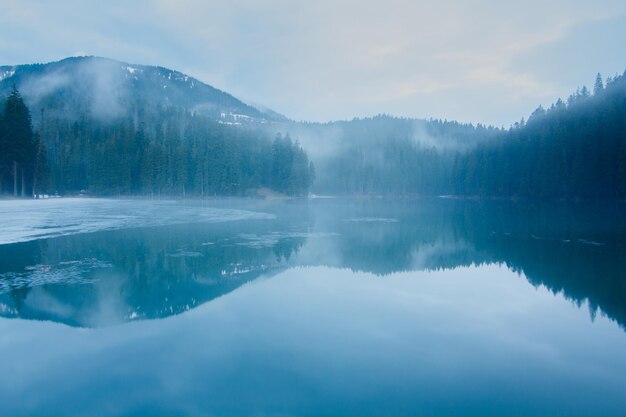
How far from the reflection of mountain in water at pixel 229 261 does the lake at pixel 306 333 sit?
0.12 metres

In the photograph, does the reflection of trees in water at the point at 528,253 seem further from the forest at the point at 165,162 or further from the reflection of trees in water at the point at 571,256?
the forest at the point at 165,162

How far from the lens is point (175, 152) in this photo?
94.3 meters

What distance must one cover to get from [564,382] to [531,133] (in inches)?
4044

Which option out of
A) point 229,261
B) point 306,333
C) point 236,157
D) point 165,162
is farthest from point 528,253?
point 236,157

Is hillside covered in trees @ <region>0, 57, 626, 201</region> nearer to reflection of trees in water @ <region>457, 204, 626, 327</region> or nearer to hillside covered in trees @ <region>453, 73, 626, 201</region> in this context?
hillside covered in trees @ <region>453, 73, 626, 201</region>

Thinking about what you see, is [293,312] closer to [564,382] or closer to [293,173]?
[564,382]

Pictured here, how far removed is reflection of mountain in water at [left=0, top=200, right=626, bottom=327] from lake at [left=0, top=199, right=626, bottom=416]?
12 centimetres

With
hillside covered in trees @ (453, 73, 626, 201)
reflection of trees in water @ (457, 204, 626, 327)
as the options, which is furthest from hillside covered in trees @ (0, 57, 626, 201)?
reflection of trees in water @ (457, 204, 626, 327)

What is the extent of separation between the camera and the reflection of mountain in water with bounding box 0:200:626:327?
39.7 ft

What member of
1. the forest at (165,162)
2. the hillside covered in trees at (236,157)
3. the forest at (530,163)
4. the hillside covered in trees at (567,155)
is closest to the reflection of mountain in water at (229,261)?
the hillside covered in trees at (236,157)

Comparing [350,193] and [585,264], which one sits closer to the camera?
[585,264]

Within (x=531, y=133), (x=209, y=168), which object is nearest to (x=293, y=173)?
(x=209, y=168)

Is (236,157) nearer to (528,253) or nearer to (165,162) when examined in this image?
(165,162)

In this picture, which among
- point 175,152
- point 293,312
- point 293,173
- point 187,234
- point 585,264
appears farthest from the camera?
point 293,173
